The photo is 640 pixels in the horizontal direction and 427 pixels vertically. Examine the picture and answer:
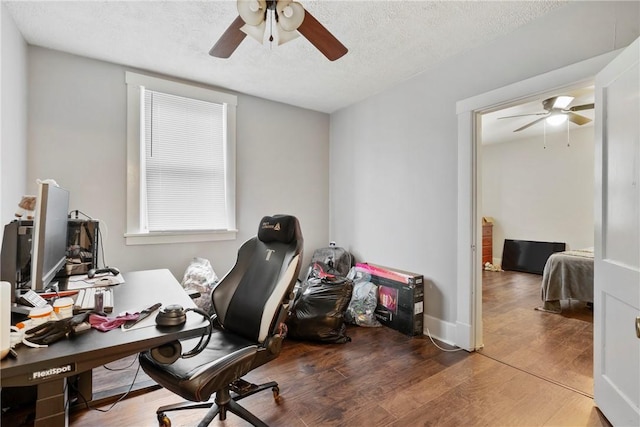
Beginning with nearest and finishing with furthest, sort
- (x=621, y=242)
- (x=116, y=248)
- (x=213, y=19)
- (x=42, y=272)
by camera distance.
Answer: (x=42, y=272), (x=621, y=242), (x=213, y=19), (x=116, y=248)

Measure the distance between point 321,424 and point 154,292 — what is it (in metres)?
1.18

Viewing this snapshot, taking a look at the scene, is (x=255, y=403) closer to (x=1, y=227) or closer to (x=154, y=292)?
(x=154, y=292)

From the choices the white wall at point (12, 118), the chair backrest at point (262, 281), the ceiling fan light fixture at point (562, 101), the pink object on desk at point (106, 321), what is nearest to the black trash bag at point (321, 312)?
the chair backrest at point (262, 281)

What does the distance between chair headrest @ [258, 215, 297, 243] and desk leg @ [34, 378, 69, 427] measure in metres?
1.07

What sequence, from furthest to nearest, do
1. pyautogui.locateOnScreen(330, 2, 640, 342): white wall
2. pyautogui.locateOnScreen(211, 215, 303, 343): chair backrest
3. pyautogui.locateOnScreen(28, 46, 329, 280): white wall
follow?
pyautogui.locateOnScreen(28, 46, 329, 280): white wall
pyautogui.locateOnScreen(330, 2, 640, 342): white wall
pyautogui.locateOnScreen(211, 215, 303, 343): chair backrest

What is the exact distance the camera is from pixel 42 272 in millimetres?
1203

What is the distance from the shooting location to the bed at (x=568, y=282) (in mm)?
3463

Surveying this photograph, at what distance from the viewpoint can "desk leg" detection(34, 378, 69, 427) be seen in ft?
2.91

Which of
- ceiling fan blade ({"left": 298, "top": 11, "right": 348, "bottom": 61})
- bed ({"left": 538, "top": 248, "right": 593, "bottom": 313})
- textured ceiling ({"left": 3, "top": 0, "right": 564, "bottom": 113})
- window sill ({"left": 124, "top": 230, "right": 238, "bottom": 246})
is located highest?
textured ceiling ({"left": 3, "top": 0, "right": 564, "bottom": 113})

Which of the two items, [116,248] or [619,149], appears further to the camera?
[116,248]

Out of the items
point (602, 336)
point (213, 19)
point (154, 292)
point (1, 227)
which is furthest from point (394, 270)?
point (1, 227)

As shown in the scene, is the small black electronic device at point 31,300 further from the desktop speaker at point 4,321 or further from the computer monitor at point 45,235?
the desktop speaker at point 4,321

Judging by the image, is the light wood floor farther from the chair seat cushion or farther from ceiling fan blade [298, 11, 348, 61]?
ceiling fan blade [298, 11, 348, 61]

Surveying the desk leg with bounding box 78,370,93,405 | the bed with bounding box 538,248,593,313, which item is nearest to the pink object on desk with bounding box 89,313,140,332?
the desk leg with bounding box 78,370,93,405
